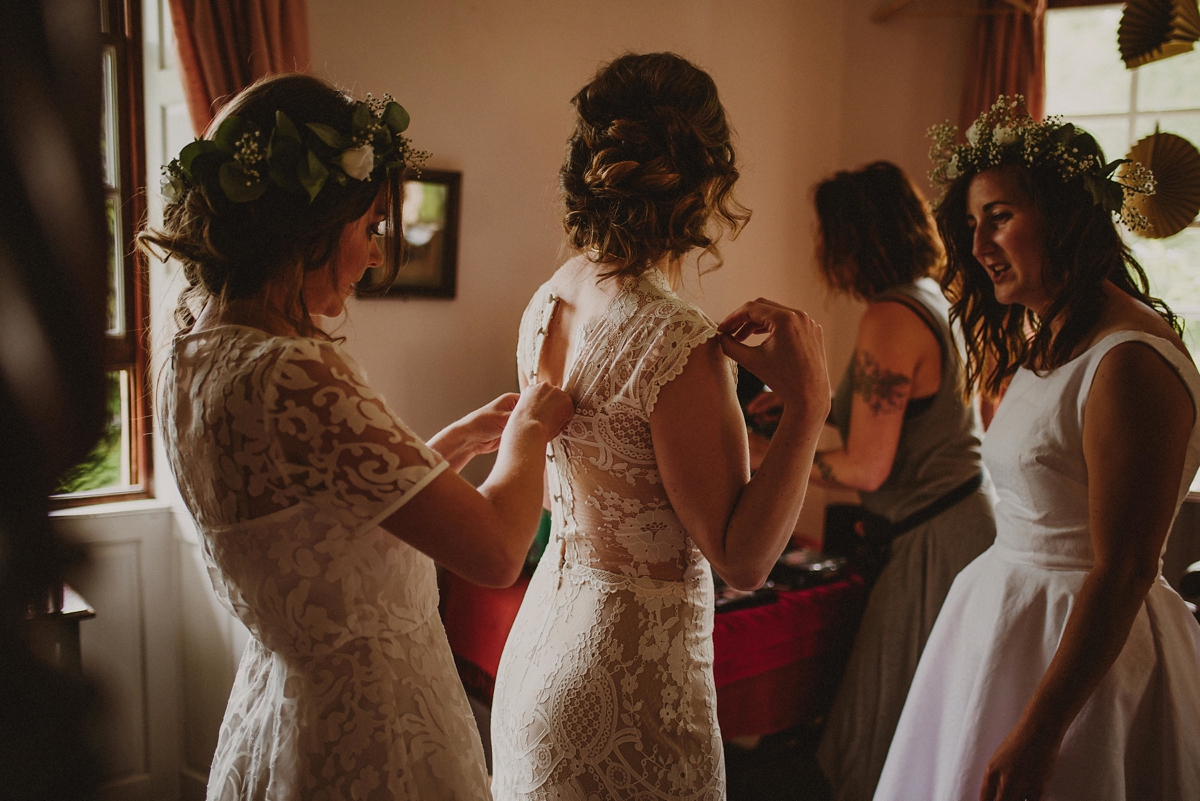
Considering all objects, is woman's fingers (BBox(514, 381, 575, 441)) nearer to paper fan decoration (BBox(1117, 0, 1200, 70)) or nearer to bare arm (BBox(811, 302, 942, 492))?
bare arm (BBox(811, 302, 942, 492))

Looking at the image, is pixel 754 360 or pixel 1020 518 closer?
pixel 754 360

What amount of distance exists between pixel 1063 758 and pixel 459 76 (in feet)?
8.34

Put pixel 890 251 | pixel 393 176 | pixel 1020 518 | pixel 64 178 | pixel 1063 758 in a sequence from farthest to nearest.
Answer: pixel 890 251, pixel 1020 518, pixel 1063 758, pixel 393 176, pixel 64 178

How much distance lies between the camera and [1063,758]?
1.30 meters

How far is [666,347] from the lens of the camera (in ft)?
3.77

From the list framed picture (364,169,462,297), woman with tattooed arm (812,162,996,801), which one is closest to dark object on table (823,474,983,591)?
woman with tattooed arm (812,162,996,801)

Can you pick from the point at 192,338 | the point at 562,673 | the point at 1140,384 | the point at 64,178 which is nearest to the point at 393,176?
the point at 192,338

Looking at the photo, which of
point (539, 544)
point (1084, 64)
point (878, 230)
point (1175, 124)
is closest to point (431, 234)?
point (539, 544)

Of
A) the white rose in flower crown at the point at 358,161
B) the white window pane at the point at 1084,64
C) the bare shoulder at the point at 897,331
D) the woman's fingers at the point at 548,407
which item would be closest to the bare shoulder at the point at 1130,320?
the bare shoulder at the point at 897,331

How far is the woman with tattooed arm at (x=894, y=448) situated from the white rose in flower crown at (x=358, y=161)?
5.31 ft

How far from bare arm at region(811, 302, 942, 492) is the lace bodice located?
1.14 meters

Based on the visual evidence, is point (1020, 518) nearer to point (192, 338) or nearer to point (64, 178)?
point (192, 338)

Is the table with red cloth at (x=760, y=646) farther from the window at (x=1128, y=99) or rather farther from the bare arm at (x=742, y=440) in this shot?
the window at (x=1128, y=99)

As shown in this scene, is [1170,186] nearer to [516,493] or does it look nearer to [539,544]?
[516,493]
